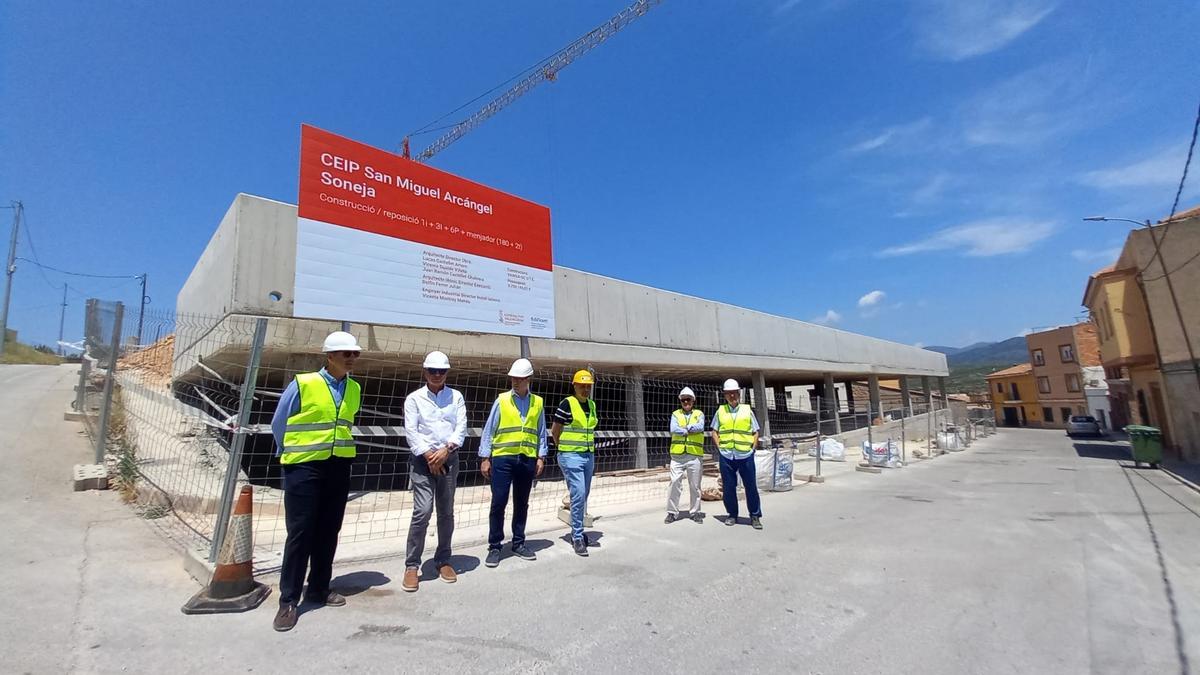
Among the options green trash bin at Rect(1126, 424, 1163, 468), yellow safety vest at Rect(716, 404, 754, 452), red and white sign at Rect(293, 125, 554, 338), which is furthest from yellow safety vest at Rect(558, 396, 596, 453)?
green trash bin at Rect(1126, 424, 1163, 468)

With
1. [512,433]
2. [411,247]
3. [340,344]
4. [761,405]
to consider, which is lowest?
[512,433]

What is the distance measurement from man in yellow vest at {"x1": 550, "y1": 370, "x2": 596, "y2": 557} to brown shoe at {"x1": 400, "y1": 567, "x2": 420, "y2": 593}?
164cm

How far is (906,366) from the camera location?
3366cm

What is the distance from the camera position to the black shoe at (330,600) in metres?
3.59

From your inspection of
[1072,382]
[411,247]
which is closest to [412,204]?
[411,247]

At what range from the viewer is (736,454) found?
21.8ft

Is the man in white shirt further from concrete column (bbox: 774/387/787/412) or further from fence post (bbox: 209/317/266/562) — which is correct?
concrete column (bbox: 774/387/787/412)

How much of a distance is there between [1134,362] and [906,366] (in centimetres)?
1308

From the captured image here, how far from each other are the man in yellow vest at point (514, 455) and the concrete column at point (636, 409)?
8.26 meters

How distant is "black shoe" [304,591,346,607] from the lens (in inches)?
141

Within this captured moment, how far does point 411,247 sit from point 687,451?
4811mm

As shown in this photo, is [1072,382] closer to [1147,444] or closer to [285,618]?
[1147,444]

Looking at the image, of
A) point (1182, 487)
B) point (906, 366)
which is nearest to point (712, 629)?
point (1182, 487)

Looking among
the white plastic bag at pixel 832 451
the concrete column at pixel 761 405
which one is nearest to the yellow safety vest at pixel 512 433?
the concrete column at pixel 761 405
